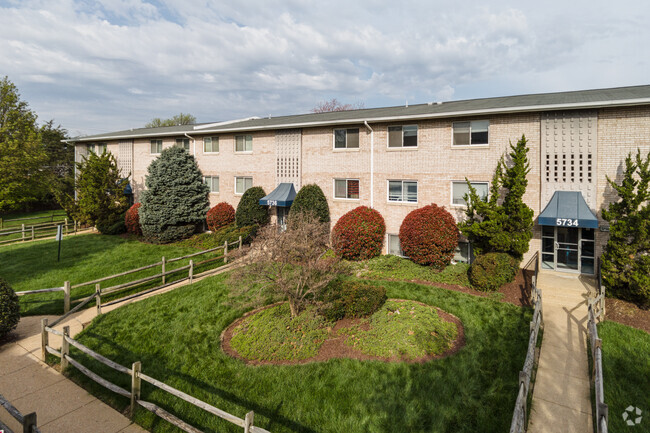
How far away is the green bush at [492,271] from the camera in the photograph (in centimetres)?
1324

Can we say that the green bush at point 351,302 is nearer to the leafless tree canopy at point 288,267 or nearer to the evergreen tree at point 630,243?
the leafless tree canopy at point 288,267

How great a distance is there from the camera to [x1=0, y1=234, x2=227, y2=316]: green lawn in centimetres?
1340

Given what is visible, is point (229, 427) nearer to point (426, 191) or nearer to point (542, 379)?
point (542, 379)

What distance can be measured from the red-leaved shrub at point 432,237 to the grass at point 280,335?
7511 mm

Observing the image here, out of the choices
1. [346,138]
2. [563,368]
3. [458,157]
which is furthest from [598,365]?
[346,138]

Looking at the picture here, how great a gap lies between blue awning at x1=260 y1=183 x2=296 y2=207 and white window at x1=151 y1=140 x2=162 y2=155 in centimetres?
1259

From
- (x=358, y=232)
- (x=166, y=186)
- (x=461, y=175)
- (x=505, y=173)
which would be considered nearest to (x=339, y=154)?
(x=358, y=232)

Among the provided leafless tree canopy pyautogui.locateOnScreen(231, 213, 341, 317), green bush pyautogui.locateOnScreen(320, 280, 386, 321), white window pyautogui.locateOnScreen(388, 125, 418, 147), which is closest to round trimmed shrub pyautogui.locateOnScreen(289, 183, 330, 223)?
white window pyautogui.locateOnScreen(388, 125, 418, 147)

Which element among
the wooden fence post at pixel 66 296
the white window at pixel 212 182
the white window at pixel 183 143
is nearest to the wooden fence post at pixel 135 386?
the wooden fence post at pixel 66 296

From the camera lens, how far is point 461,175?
17.0 meters

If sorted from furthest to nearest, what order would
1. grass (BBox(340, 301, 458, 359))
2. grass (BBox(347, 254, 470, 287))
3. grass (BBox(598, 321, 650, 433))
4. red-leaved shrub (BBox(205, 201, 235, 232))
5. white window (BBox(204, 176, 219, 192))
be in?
white window (BBox(204, 176, 219, 192)) → red-leaved shrub (BBox(205, 201, 235, 232)) → grass (BBox(347, 254, 470, 287)) → grass (BBox(340, 301, 458, 359)) → grass (BBox(598, 321, 650, 433))

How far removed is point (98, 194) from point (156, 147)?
5.96 meters

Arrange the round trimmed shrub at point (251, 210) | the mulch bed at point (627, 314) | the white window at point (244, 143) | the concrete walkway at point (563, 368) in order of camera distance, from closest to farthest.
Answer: the concrete walkway at point (563, 368) < the mulch bed at point (627, 314) < the round trimmed shrub at point (251, 210) < the white window at point (244, 143)

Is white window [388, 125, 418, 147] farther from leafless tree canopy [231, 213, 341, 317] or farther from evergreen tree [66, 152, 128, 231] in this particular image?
evergreen tree [66, 152, 128, 231]
